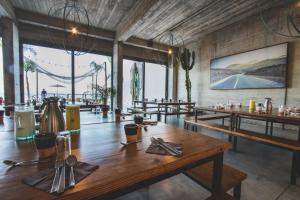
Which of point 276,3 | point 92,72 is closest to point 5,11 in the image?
point 92,72

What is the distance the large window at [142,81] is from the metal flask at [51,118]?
210 inches

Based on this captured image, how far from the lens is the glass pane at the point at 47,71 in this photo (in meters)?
4.85

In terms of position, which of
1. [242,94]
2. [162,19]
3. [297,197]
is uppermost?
[162,19]

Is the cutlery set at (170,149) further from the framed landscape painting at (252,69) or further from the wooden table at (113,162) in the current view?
the framed landscape painting at (252,69)

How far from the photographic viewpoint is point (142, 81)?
6.96 m

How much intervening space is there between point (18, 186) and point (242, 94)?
538 cm

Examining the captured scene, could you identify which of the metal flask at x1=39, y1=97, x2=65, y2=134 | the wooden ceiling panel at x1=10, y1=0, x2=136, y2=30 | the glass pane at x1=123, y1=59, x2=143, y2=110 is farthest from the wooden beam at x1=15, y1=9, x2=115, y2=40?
the metal flask at x1=39, y1=97, x2=65, y2=134

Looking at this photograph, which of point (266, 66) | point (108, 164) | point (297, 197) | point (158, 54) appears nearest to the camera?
point (108, 164)

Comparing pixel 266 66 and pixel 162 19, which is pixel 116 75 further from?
A: pixel 266 66

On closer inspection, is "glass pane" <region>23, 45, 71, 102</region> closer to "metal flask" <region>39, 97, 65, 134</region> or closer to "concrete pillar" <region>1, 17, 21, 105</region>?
"concrete pillar" <region>1, 17, 21, 105</region>

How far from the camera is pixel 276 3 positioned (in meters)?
3.92

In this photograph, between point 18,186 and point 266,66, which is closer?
point 18,186

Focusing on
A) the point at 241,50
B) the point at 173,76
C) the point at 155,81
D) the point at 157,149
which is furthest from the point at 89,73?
the point at 157,149

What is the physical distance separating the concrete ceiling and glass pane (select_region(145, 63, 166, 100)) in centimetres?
209
